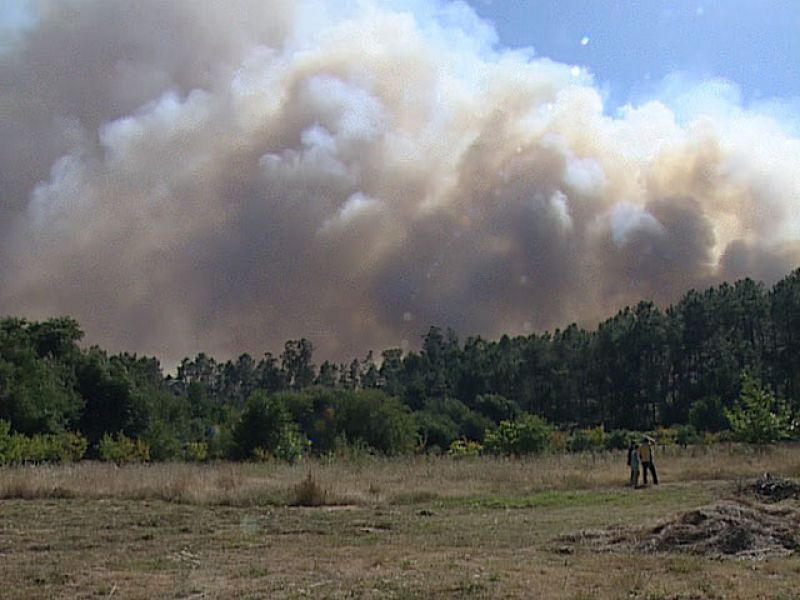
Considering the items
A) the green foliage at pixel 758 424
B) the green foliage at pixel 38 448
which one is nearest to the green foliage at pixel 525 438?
the green foliage at pixel 758 424

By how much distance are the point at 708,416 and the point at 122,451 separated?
50.4 metres

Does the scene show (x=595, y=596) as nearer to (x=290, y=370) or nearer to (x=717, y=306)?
(x=717, y=306)

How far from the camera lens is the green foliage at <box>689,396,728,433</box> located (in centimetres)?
7262

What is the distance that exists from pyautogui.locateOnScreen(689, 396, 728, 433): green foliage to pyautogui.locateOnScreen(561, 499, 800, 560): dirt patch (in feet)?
203

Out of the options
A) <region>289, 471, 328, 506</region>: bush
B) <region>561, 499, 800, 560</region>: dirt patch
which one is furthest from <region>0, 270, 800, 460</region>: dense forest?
<region>561, 499, 800, 560</region>: dirt patch

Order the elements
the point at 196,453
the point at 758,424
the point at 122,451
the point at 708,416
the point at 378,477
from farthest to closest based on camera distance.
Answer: the point at 708,416, the point at 196,453, the point at 122,451, the point at 758,424, the point at 378,477

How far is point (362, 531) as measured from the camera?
52.3 ft

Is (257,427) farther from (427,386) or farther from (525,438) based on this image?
(427,386)

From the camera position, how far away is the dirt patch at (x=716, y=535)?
12156 mm

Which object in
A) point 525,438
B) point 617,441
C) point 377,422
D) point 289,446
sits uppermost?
point 377,422

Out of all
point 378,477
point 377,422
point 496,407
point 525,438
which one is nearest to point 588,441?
point 377,422

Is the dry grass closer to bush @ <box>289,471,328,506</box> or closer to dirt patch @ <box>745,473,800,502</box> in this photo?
bush @ <box>289,471,328,506</box>

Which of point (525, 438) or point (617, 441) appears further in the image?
point (617, 441)

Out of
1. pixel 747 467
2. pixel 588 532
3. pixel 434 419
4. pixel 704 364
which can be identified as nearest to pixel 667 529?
pixel 588 532
